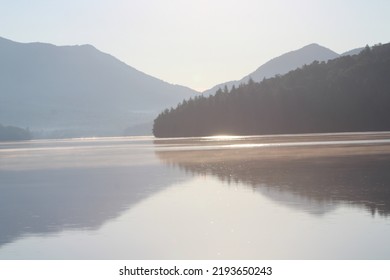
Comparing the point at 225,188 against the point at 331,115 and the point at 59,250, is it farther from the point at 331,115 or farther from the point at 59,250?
the point at 331,115

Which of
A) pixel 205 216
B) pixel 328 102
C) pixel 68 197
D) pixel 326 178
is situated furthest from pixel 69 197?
pixel 328 102

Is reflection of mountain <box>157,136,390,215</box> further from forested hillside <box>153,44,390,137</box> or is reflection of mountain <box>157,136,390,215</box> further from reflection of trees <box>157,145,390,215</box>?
forested hillside <box>153,44,390,137</box>

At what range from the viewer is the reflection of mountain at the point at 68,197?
22.4 m

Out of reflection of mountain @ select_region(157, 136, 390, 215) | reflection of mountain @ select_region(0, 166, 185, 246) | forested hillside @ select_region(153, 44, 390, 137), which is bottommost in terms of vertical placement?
reflection of mountain @ select_region(0, 166, 185, 246)

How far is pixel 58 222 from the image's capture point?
22781 mm

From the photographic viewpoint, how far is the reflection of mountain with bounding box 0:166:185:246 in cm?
2241

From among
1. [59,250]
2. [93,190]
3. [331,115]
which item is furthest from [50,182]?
[331,115]

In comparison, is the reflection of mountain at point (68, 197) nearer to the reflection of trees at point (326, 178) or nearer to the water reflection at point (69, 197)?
the water reflection at point (69, 197)

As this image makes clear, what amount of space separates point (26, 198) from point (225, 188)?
10.2 meters

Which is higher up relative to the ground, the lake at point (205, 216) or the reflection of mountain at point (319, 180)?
the reflection of mountain at point (319, 180)

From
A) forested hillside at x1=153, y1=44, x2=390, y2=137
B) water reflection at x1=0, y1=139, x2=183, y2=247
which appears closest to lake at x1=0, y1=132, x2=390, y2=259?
water reflection at x1=0, y1=139, x2=183, y2=247

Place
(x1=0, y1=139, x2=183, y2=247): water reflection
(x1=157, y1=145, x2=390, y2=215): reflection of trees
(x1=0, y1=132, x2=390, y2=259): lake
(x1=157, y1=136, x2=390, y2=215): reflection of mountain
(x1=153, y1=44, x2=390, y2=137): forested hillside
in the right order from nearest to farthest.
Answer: (x1=0, y1=132, x2=390, y2=259): lake < (x1=0, y1=139, x2=183, y2=247): water reflection < (x1=157, y1=136, x2=390, y2=215): reflection of mountain < (x1=157, y1=145, x2=390, y2=215): reflection of trees < (x1=153, y1=44, x2=390, y2=137): forested hillside

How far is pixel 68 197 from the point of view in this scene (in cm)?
3100

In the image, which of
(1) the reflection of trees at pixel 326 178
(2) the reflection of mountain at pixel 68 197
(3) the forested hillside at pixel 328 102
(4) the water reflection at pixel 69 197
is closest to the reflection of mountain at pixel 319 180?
(1) the reflection of trees at pixel 326 178
